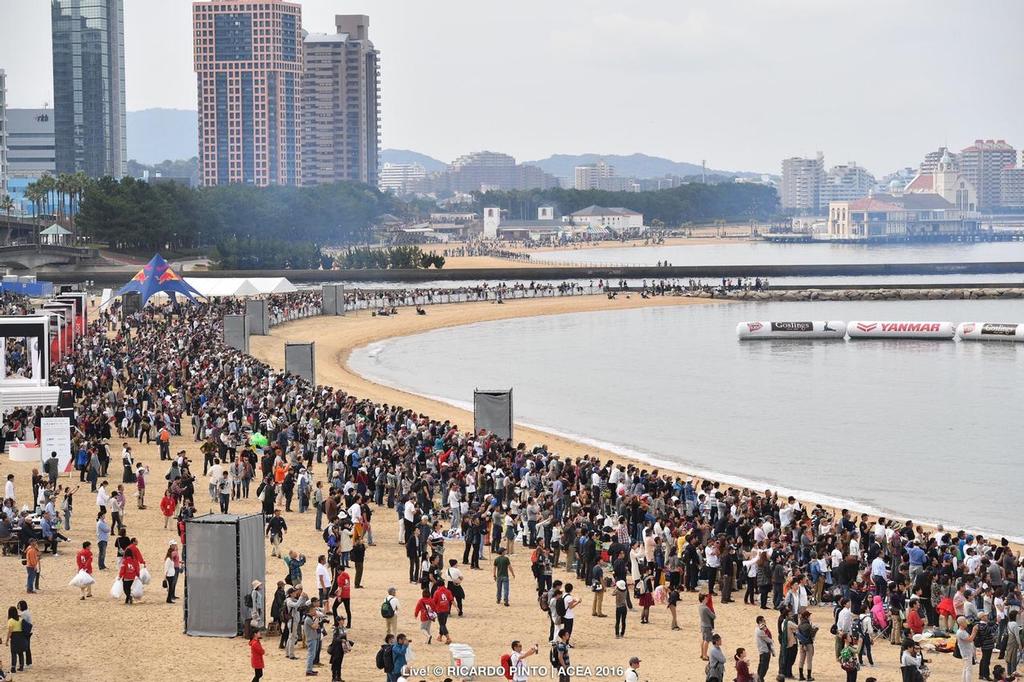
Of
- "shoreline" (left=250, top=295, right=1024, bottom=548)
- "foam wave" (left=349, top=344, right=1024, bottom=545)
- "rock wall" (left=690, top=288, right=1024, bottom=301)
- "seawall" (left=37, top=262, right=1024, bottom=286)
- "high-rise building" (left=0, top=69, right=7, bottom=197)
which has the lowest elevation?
"foam wave" (left=349, top=344, right=1024, bottom=545)

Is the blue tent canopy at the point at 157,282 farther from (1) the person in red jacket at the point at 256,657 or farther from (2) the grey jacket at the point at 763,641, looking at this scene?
(2) the grey jacket at the point at 763,641

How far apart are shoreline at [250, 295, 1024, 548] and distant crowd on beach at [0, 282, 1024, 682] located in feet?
28.8

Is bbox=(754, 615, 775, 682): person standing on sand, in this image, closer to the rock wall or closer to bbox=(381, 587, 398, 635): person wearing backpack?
bbox=(381, 587, 398, 635): person wearing backpack

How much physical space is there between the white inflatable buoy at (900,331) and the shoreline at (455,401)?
Answer: 21.3 metres

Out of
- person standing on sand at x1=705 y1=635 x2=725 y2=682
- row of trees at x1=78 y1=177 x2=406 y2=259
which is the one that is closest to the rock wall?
Answer: row of trees at x1=78 y1=177 x2=406 y2=259

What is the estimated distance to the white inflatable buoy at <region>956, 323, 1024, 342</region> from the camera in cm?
7931

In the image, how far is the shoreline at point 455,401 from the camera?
36.7 m

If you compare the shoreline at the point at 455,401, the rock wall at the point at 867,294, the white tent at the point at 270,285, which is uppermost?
the white tent at the point at 270,285

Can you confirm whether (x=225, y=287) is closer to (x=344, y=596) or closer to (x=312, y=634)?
(x=344, y=596)

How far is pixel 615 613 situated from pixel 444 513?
595cm

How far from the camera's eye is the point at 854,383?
63062 mm

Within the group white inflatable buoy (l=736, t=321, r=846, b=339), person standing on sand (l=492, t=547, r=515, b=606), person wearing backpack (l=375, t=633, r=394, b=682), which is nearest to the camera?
person wearing backpack (l=375, t=633, r=394, b=682)

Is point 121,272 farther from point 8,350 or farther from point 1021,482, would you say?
point 1021,482

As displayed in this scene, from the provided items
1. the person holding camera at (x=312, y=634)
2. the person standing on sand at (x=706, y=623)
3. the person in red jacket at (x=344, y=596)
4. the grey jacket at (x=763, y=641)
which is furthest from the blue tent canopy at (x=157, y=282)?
the grey jacket at (x=763, y=641)
